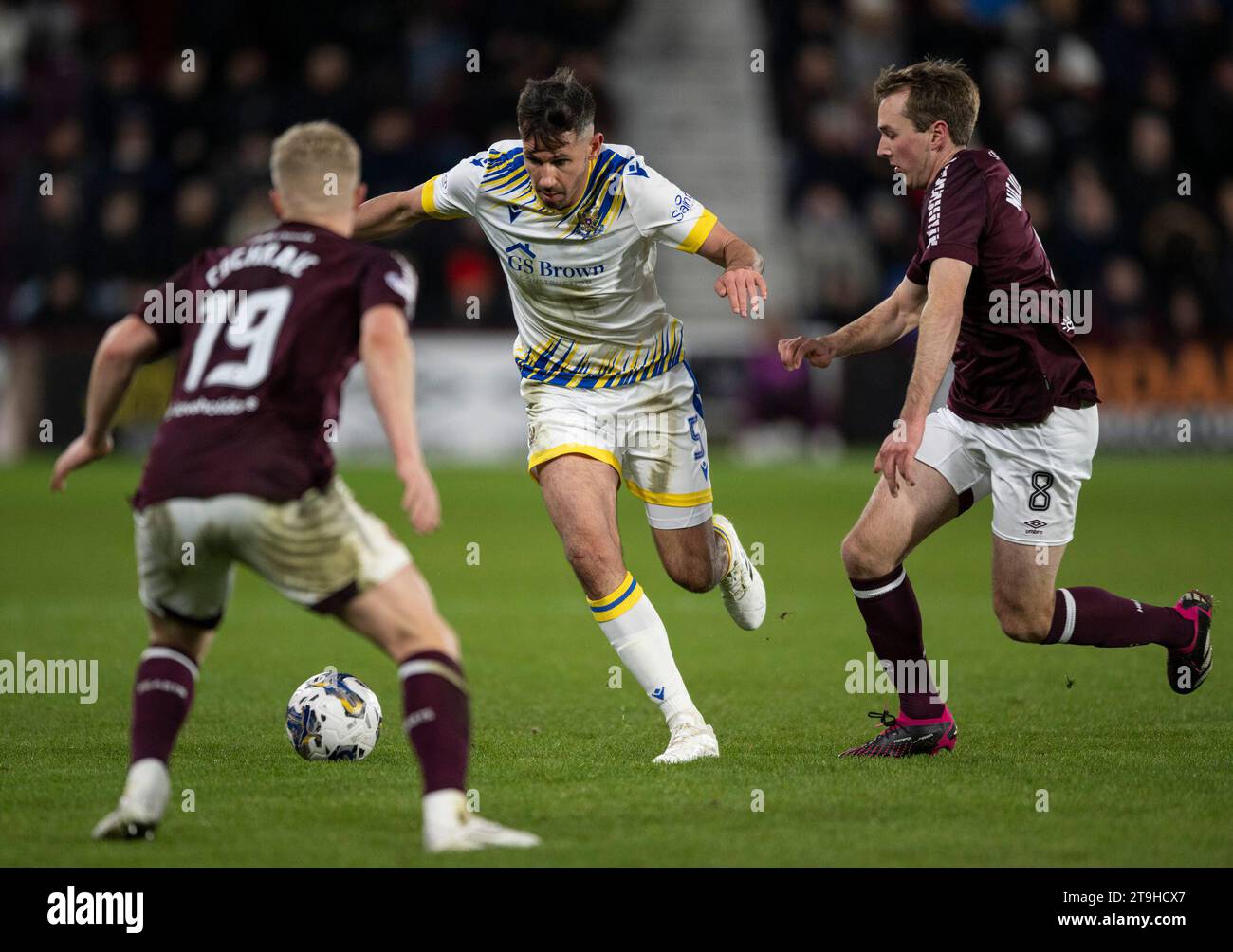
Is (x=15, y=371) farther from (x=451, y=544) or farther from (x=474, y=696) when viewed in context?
(x=474, y=696)

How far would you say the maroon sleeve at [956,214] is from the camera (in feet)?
20.7

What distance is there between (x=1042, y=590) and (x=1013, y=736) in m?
0.69

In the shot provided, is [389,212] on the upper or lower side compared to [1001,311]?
upper

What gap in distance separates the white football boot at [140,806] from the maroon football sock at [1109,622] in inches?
134

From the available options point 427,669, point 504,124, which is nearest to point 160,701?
point 427,669

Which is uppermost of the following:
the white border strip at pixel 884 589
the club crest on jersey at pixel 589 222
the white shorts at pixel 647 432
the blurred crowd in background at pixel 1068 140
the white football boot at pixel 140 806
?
the blurred crowd in background at pixel 1068 140

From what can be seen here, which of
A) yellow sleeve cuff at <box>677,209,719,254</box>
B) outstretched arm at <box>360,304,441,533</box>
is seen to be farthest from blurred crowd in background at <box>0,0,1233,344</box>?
outstretched arm at <box>360,304,441,533</box>

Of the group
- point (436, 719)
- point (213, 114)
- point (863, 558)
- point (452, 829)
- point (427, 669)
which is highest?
point (213, 114)

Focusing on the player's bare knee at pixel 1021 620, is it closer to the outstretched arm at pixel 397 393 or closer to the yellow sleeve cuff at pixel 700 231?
the yellow sleeve cuff at pixel 700 231

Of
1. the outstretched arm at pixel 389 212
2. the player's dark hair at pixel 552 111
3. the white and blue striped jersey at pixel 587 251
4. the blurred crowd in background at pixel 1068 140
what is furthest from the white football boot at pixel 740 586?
the blurred crowd in background at pixel 1068 140

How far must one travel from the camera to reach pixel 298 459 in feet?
16.1

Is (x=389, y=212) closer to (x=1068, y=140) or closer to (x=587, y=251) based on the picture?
(x=587, y=251)

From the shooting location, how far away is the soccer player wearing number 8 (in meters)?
6.66

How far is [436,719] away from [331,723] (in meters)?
1.72
